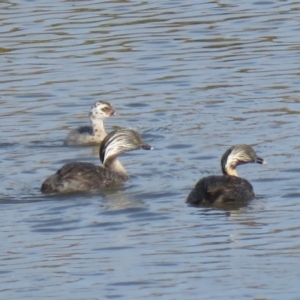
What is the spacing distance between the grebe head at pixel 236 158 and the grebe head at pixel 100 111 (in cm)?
372

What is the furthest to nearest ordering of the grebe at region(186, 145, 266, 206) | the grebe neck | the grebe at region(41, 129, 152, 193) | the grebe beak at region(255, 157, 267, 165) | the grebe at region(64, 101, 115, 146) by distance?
1. the grebe neck
2. the grebe at region(64, 101, 115, 146)
3. the grebe beak at region(255, 157, 267, 165)
4. the grebe at region(41, 129, 152, 193)
5. the grebe at region(186, 145, 266, 206)

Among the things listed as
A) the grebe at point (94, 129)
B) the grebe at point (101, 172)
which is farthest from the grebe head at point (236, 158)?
the grebe at point (94, 129)

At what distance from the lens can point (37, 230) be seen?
12.8m

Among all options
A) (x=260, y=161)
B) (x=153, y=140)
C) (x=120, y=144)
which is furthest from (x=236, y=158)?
(x=153, y=140)

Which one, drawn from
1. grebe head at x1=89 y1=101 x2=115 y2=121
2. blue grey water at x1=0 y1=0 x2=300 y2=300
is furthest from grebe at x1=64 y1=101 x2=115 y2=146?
blue grey water at x1=0 y1=0 x2=300 y2=300

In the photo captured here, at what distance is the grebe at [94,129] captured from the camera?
17.5 metres

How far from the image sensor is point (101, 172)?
49.9 ft

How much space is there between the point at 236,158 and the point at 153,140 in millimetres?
2683

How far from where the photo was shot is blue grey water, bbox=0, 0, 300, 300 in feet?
36.5

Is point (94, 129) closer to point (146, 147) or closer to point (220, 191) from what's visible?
point (146, 147)

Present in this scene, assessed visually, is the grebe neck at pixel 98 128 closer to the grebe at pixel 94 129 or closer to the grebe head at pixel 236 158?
the grebe at pixel 94 129

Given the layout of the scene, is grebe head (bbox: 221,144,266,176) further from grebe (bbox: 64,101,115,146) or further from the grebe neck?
the grebe neck

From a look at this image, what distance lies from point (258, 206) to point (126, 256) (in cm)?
233

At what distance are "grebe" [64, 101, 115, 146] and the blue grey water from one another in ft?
0.42
